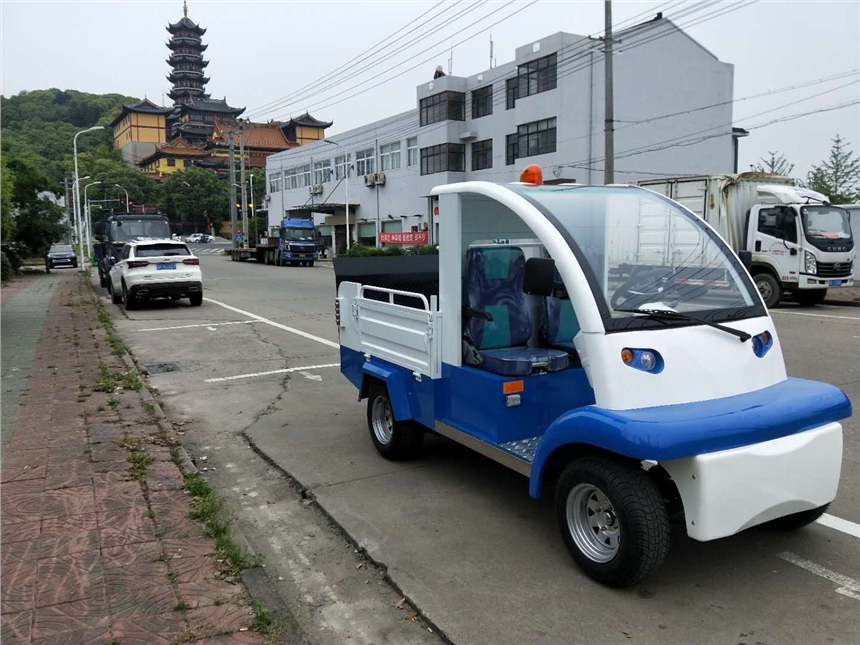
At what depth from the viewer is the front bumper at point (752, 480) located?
3.14m

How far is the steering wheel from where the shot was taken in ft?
11.9

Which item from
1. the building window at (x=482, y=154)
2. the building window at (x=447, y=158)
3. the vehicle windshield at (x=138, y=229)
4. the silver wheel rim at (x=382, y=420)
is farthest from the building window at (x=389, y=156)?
the silver wheel rim at (x=382, y=420)

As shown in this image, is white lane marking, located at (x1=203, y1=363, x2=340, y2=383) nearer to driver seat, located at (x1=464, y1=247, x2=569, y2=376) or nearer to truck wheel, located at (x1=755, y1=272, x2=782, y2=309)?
Result: driver seat, located at (x1=464, y1=247, x2=569, y2=376)

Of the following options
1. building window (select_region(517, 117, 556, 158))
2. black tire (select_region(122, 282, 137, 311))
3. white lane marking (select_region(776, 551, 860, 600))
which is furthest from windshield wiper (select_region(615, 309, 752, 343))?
building window (select_region(517, 117, 556, 158))

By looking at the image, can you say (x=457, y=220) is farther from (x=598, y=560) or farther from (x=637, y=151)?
(x=637, y=151)

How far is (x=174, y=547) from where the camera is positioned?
391cm

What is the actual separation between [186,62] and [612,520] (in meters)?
118

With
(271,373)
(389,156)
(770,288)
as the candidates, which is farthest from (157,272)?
(389,156)

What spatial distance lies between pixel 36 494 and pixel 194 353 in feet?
20.5

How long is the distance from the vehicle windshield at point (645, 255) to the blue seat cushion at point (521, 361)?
29.8 inches

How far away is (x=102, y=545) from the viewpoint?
3906 mm

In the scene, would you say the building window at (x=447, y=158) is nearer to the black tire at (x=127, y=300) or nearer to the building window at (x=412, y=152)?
the building window at (x=412, y=152)

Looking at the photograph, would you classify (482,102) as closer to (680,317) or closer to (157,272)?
(157,272)

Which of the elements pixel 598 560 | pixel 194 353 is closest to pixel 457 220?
pixel 598 560
